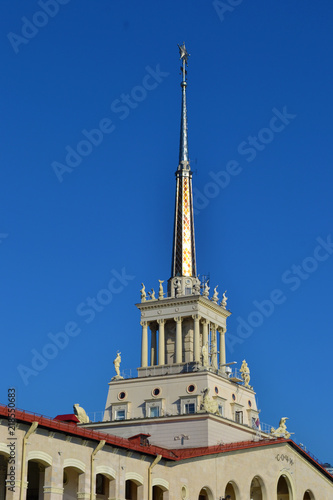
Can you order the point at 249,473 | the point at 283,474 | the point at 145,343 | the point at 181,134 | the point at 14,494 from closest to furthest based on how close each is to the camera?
1. the point at 14,494
2. the point at 249,473
3. the point at 283,474
4. the point at 145,343
5. the point at 181,134

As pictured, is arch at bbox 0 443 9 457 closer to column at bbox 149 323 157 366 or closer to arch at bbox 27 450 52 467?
arch at bbox 27 450 52 467

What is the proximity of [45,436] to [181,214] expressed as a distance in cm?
4354

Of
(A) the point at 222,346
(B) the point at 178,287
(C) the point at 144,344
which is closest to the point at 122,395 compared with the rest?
(C) the point at 144,344

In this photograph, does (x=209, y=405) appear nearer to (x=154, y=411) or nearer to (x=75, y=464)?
(x=154, y=411)

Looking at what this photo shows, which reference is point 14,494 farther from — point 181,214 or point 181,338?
point 181,214

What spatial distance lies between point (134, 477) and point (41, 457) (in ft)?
40.0

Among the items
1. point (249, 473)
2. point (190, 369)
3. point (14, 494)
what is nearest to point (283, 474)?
point (249, 473)

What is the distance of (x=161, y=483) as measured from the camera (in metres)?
70.2

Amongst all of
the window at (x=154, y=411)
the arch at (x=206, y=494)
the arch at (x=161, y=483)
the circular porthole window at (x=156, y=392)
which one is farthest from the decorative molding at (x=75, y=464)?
the circular porthole window at (x=156, y=392)

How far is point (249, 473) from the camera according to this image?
8069 cm

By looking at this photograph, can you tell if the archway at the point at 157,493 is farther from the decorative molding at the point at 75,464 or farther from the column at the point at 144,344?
the column at the point at 144,344

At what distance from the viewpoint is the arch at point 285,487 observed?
289 feet

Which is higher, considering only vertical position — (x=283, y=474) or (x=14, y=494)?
(x=283, y=474)

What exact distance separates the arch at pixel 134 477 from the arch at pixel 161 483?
1.73 meters
